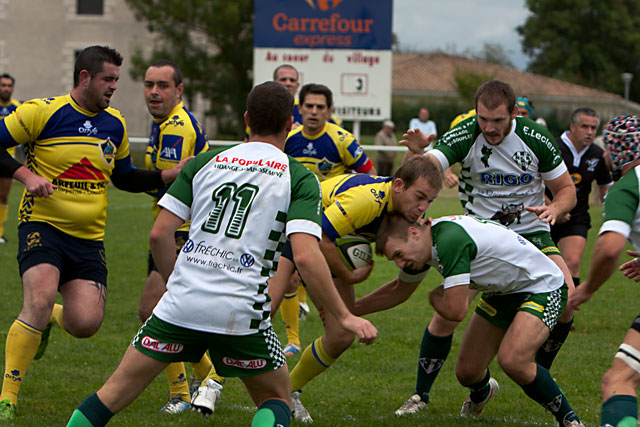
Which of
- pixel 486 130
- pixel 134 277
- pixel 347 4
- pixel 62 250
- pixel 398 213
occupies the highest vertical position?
pixel 347 4

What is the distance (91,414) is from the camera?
147 inches

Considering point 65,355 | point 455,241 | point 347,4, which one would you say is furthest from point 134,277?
point 347,4

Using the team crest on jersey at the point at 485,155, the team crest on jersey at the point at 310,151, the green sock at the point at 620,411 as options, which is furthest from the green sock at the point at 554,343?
the team crest on jersey at the point at 310,151

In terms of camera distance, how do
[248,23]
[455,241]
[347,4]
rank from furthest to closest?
[248,23], [347,4], [455,241]

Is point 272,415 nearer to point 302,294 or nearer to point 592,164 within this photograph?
point 302,294

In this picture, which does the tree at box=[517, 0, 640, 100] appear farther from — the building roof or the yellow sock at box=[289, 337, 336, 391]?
the yellow sock at box=[289, 337, 336, 391]

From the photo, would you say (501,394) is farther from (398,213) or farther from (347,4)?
(347,4)

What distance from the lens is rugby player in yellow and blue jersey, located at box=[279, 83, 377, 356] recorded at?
789 cm

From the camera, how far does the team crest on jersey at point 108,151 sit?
5.65 m

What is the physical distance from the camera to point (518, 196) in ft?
19.9

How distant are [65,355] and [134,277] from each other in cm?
424

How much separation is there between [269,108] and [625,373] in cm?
227

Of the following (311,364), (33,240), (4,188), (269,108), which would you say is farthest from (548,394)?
(4,188)

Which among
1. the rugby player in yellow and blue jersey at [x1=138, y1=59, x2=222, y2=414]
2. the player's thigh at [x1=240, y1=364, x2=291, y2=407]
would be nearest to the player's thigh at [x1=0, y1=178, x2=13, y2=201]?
the rugby player in yellow and blue jersey at [x1=138, y1=59, x2=222, y2=414]
